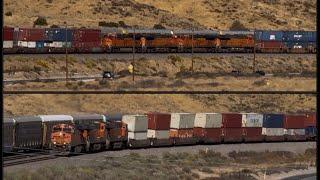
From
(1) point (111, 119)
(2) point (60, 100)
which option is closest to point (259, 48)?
(2) point (60, 100)

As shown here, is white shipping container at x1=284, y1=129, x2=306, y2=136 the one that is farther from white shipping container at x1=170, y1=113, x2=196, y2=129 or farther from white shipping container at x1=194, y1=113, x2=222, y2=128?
white shipping container at x1=170, y1=113, x2=196, y2=129

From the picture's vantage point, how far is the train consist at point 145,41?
5022 cm

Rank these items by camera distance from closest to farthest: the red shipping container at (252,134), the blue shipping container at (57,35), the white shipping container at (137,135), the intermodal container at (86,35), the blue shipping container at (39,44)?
the white shipping container at (137,135) < the red shipping container at (252,134) < the blue shipping container at (57,35) < the blue shipping container at (39,44) < the intermodal container at (86,35)

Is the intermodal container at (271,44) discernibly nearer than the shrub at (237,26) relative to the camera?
Yes

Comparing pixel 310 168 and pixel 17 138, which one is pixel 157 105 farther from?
pixel 17 138

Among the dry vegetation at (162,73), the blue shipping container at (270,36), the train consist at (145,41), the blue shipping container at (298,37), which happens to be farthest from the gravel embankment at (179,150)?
Answer: the blue shipping container at (298,37)

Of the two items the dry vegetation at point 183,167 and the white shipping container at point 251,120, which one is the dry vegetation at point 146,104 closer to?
the white shipping container at point 251,120

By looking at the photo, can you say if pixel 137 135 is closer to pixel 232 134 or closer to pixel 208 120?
pixel 208 120

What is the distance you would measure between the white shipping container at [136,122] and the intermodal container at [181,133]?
1.59 metres

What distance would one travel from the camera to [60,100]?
38125 millimetres

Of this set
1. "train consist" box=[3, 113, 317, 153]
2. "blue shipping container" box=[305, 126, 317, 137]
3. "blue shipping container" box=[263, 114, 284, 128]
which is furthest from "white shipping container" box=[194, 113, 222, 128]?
"blue shipping container" box=[305, 126, 317, 137]

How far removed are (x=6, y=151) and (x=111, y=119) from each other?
7771mm

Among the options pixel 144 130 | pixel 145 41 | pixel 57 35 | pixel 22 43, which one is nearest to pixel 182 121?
pixel 144 130

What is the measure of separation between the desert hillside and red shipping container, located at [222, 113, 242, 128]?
28.9 metres
